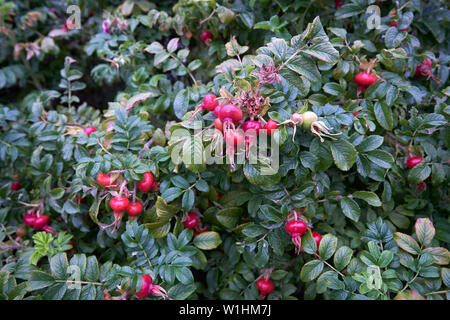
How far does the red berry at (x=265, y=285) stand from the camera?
130cm

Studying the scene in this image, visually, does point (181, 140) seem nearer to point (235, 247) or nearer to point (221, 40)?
point (235, 247)

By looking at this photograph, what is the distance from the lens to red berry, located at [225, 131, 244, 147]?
3.12 ft

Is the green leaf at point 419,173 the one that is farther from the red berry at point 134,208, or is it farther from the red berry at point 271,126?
the red berry at point 134,208

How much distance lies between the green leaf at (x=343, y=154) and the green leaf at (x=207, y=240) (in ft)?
1.62

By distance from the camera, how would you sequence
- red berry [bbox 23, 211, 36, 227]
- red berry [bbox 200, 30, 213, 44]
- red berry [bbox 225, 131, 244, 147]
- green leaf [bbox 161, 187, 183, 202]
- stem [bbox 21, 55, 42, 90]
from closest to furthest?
1. red berry [bbox 225, 131, 244, 147]
2. green leaf [bbox 161, 187, 183, 202]
3. red berry [bbox 23, 211, 36, 227]
4. red berry [bbox 200, 30, 213, 44]
5. stem [bbox 21, 55, 42, 90]

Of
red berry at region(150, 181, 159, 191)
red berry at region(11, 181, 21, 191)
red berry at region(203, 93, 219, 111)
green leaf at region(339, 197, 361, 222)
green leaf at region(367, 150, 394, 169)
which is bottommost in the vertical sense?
red berry at region(11, 181, 21, 191)

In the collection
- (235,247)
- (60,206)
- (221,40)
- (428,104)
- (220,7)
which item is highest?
(220,7)

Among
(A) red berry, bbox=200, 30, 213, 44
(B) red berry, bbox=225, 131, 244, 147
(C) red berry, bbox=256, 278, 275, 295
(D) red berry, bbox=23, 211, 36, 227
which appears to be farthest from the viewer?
(A) red berry, bbox=200, 30, 213, 44

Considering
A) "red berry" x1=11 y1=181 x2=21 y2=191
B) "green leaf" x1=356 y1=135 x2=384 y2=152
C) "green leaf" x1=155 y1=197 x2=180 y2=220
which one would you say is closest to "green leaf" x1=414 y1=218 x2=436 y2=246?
"green leaf" x1=356 y1=135 x2=384 y2=152

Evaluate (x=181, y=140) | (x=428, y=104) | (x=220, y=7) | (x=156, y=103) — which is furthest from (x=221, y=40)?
(x=428, y=104)

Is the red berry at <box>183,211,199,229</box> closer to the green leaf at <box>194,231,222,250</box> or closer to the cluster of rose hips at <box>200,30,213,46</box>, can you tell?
the green leaf at <box>194,231,222,250</box>

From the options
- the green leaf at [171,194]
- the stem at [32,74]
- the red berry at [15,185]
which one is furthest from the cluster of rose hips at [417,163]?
the stem at [32,74]

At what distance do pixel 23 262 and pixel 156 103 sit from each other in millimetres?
801

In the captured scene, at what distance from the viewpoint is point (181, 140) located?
1.09m
